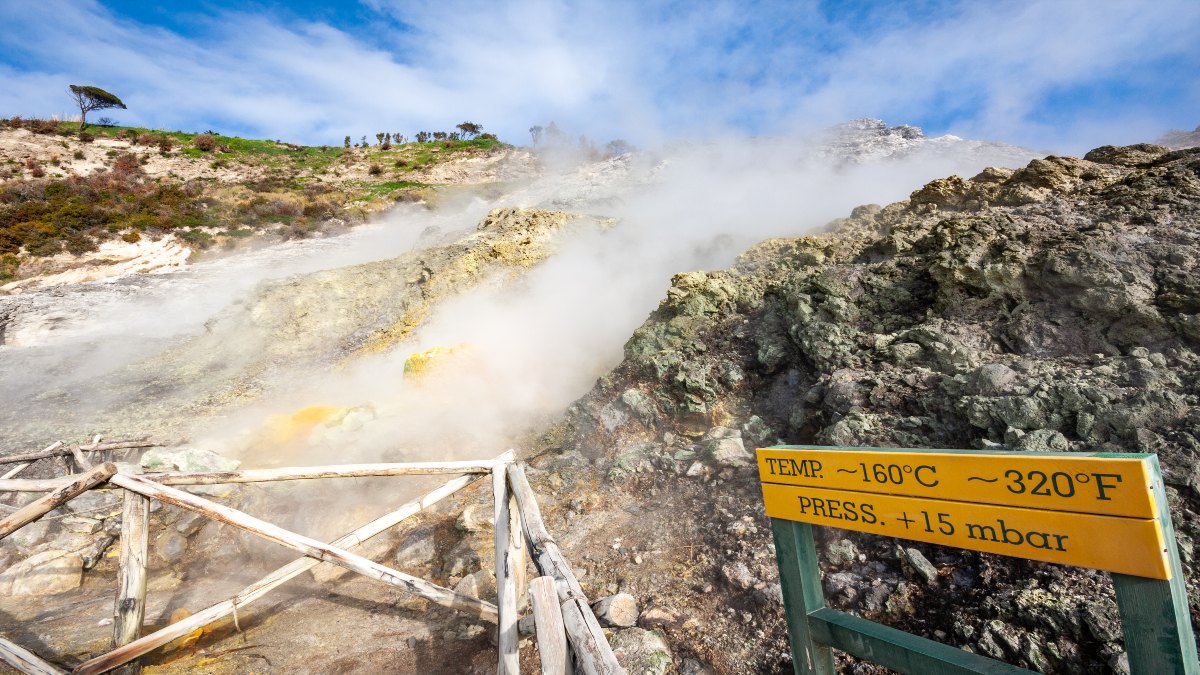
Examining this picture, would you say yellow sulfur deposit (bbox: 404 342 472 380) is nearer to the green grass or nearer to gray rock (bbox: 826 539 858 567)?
gray rock (bbox: 826 539 858 567)

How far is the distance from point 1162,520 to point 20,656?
5124mm

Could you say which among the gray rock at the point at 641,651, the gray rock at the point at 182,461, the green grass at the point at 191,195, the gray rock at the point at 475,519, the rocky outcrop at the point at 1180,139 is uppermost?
the green grass at the point at 191,195

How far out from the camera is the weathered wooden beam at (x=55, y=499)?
2.93 metres

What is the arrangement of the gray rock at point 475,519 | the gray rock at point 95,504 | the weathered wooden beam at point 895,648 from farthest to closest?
the gray rock at point 95,504
the gray rock at point 475,519
the weathered wooden beam at point 895,648

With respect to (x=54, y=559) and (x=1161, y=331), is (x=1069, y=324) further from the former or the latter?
(x=54, y=559)

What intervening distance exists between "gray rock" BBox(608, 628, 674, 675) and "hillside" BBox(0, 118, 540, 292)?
23.5m

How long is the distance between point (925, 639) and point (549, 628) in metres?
1.52

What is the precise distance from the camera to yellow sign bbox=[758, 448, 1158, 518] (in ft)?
4.24

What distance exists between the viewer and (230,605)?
3.48m

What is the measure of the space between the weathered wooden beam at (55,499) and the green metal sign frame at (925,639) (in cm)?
425

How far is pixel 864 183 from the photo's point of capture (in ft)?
41.8

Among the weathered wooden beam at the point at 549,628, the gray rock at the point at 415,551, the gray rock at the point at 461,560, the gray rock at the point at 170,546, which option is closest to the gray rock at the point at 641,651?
the weathered wooden beam at the point at 549,628

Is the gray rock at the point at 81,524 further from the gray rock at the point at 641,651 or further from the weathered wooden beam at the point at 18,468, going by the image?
the gray rock at the point at 641,651

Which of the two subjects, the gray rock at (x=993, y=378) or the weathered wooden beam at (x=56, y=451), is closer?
the gray rock at (x=993, y=378)
